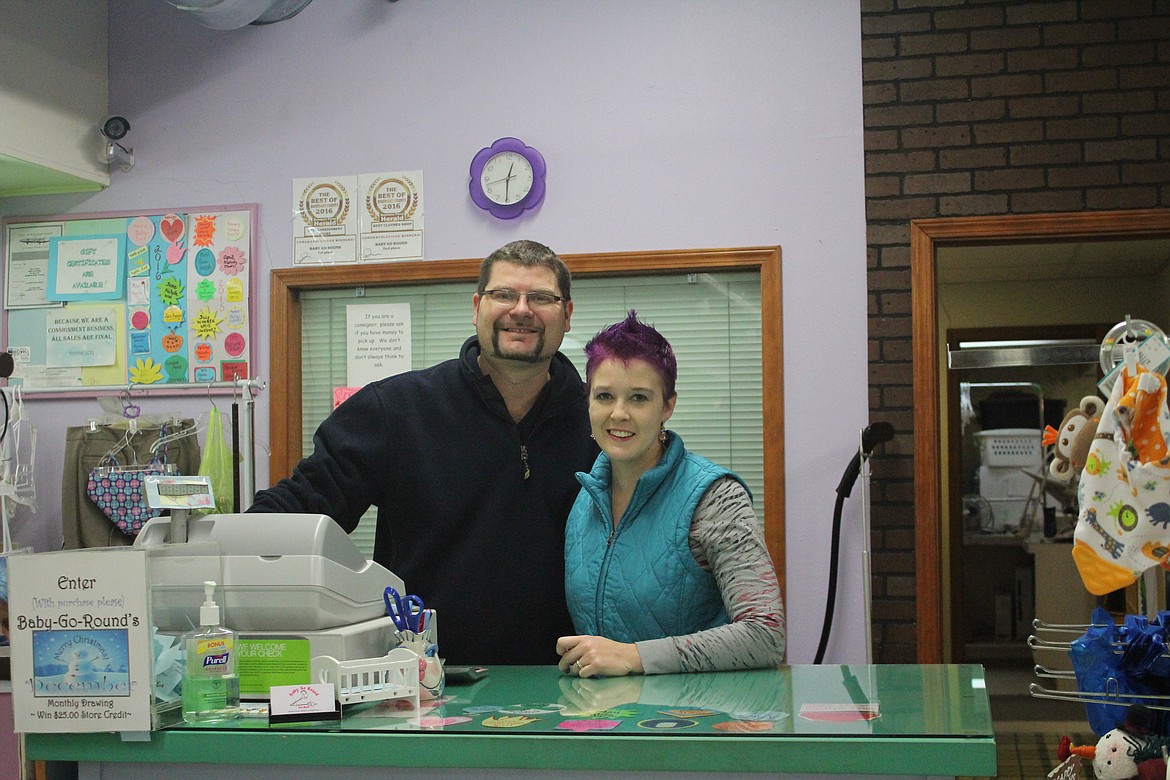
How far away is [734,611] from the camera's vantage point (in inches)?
75.7

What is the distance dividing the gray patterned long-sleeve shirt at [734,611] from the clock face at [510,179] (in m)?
2.24

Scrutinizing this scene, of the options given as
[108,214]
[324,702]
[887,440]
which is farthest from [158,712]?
[108,214]

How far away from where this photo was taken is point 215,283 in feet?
13.7

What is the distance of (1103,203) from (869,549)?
1370mm

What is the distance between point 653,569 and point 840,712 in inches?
19.1

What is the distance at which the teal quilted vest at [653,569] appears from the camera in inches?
79.0

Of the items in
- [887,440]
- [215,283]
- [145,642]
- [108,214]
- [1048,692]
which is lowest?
[1048,692]

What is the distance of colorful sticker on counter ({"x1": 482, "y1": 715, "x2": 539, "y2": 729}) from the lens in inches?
62.3

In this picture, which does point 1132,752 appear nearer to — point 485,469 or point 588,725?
point 588,725

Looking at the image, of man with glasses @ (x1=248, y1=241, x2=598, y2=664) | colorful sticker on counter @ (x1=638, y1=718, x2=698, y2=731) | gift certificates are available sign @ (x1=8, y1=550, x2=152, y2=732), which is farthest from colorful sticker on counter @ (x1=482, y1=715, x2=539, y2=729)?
man with glasses @ (x1=248, y1=241, x2=598, y2=664)

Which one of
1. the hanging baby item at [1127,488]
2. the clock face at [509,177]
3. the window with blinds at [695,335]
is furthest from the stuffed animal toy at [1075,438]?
the clock face at [509,177]

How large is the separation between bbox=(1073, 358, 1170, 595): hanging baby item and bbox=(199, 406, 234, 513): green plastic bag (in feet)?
9.36

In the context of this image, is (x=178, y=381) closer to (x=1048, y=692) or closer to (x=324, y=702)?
(x=324, y=702)

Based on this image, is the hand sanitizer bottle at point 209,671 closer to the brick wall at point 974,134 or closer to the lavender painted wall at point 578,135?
the lavender painted wall at point 578,135
